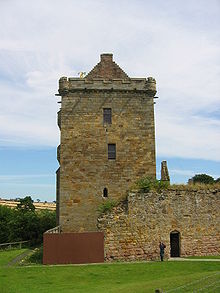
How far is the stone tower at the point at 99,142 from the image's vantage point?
2503cm

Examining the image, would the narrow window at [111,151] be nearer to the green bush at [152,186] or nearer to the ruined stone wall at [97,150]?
the ruined stone wall at [97,150]

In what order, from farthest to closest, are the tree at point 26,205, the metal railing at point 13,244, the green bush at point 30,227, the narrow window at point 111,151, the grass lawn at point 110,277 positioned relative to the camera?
1. the tree at point 26,205
2. the green bush at point 30,227
3. the metal railing at point 13,244
4. the narrow window at point 111,151
5. the grass lawn at point 110,277

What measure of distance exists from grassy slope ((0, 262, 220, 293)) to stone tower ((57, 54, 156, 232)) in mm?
6407

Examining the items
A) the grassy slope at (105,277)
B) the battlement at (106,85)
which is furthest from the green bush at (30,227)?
the grassy slope at (105,277)

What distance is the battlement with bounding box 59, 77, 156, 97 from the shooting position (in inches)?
1043

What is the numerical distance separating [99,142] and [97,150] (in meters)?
0.58

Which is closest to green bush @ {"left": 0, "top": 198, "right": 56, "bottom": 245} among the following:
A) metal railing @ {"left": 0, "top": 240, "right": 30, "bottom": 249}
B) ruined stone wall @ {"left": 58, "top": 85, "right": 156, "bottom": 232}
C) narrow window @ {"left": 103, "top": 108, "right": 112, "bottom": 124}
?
metal railing @ {"left": 0, "top": 240, "right": 30, "bottom": 249}

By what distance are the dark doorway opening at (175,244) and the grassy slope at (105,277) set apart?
128 inches

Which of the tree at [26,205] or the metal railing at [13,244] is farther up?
the tree at [26,205]

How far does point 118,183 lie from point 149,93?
22.4 ft

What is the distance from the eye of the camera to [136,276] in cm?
1611

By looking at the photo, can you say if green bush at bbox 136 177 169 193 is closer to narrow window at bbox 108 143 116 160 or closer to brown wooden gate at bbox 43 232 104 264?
brown wooden gate at bbox 43 232 104 264

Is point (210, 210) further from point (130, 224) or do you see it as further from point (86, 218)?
point (86, 218)

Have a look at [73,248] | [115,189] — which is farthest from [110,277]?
[115,189]
